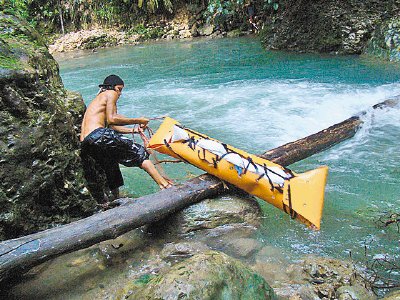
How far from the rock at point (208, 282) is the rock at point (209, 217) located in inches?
48.0

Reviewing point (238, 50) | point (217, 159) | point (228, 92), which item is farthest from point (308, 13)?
point (217, 159)

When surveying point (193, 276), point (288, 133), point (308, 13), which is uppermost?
point (308, 13)

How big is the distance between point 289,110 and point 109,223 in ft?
17.8

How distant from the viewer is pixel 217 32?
18.8 metres

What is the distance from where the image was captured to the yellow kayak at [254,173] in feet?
12.4

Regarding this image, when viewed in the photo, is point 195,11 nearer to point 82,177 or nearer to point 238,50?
point 238,50

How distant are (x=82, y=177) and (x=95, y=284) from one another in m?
1.27

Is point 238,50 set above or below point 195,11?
below

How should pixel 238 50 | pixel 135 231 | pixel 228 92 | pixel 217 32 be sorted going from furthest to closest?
1. pixel 217 32
2. pixel 238 50
3. pixel 228 92
4. pixel 135 231

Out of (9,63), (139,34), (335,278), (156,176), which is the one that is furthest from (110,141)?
(139,34)

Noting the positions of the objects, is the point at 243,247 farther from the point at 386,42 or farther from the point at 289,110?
the point at 386,42

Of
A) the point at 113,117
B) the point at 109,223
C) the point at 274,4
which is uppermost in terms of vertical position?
the point at 274,4

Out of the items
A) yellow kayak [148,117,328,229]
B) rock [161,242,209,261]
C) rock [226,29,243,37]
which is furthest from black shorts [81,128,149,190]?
rock [226,29,243,37]

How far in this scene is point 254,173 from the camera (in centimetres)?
406
